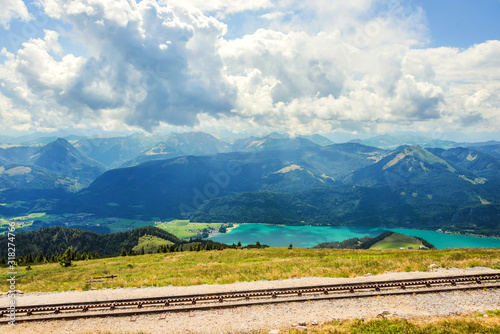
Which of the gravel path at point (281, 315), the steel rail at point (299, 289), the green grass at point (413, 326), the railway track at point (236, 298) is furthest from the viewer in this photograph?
the steel rail at point (299, 289)

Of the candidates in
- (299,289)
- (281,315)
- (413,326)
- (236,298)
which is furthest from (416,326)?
(236,298)

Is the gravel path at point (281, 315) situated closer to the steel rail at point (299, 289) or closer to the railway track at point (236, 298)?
the railway track at point (236, 298)

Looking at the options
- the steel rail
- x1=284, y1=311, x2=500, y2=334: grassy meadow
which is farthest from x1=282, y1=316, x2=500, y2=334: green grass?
the steel rail

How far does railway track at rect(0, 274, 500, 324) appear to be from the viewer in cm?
2306

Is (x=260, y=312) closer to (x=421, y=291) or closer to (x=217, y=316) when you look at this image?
(x=217, y=316)

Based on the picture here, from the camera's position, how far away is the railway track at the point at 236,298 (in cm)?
2306

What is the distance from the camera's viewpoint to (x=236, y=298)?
2478 centimetres

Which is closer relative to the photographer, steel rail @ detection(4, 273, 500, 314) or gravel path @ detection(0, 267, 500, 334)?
gravel path @ detection(0, 267, 500, 334)

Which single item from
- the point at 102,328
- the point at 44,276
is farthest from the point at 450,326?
the point at 44,276

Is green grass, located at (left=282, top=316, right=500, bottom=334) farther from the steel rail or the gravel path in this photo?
the steel rail

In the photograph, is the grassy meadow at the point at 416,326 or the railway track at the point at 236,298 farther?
the railway track at the point at 236,298

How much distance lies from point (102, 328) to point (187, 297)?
23.7 ft

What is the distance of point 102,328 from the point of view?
831 inches

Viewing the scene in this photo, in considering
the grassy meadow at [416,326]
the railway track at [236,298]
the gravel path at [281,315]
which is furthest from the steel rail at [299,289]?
the grassy meadow at [416,326]
